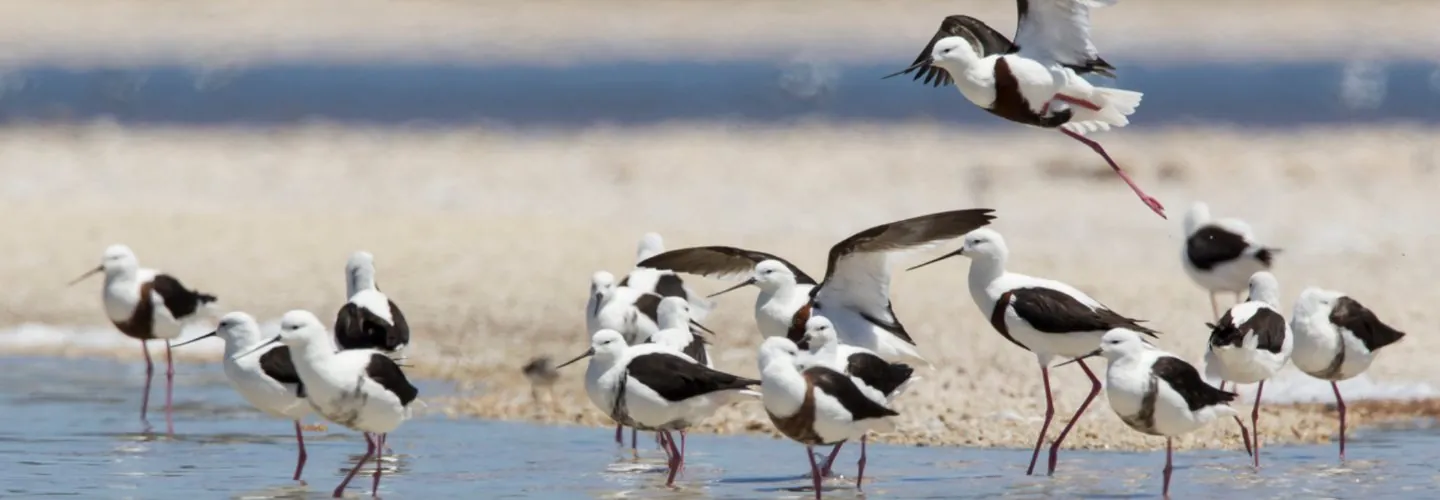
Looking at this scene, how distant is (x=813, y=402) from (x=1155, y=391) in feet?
5.32

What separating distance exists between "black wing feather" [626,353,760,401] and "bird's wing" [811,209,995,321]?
1.25 meters

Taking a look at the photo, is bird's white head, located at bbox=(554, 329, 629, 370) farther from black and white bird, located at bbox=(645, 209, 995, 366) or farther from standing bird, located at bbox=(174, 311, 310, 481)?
black and white bird, located at bbox=(645, 209, 995, 366)

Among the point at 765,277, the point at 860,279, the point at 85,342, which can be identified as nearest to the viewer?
the point at 860,279

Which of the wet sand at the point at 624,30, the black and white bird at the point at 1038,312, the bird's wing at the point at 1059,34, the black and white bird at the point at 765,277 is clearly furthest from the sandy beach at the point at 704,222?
the wet sand at the point at 624,30

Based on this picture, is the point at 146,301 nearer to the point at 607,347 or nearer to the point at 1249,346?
the point at 607,347

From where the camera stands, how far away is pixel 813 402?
1017 cm

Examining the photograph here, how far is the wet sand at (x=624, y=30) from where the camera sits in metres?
61.0

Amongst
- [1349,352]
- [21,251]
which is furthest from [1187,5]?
[1349,352]

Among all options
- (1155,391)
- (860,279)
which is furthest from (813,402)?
(860,279)

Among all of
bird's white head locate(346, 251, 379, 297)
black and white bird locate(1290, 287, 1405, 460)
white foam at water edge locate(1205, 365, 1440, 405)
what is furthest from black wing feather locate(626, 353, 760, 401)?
white foam at water edge locate(1205, 365, 1440, 405)

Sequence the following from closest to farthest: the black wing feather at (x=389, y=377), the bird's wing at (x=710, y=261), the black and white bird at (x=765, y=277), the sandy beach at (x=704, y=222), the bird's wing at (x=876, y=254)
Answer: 1. the black wing feather at (x=389, y=377)
2. the bird's wing at (x=876, y=254)
3. the black and white bird at (x=765, y=277)
4. the bird's wing at (x=710, y=261)
5. the sandy beach at (x=704, y=222)

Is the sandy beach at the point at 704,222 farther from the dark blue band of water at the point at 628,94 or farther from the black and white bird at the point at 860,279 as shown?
the dark blue band of water at the point at 628,94

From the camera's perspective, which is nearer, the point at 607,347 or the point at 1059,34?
the point at 607,347

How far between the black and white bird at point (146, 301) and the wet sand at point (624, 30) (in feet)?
142
